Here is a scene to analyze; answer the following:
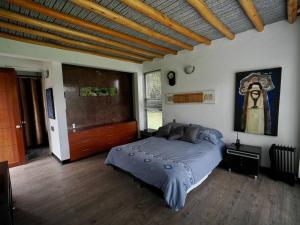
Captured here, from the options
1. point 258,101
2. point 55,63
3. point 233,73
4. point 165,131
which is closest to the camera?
point 258,101

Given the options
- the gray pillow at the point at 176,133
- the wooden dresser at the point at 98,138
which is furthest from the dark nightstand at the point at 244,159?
the wooden dresser at the point at 98,138

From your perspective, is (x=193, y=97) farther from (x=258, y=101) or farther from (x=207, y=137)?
(x=258, y=101)

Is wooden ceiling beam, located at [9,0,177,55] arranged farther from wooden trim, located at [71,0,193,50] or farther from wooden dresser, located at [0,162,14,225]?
wooden dresser, located at [0,162,14,225]

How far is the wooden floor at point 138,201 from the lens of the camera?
194 centimetres

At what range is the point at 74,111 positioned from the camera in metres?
4.09

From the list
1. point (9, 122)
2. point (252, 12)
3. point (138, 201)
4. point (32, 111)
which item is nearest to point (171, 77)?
point (252, 12)

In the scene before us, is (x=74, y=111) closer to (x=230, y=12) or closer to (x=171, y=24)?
(x=171, y=24)

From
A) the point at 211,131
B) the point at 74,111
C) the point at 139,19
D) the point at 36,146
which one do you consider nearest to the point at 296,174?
the point at 211,131

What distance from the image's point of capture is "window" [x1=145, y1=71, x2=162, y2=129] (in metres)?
4.84

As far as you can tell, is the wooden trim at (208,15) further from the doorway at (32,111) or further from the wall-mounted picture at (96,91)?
the doorway at (32,111)

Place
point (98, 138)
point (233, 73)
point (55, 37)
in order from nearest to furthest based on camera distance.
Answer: point (55, 37), point (233, 73), point (98, 138)

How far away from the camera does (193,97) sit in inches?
152

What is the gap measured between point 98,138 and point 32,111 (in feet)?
8.97

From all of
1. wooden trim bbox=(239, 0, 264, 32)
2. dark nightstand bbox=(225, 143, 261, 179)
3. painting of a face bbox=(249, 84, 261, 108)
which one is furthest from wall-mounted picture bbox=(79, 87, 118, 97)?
wooden trim bbox=(239, 0, 264, 32)
